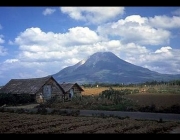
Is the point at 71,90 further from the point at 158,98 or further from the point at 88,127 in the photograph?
the point at 88,127

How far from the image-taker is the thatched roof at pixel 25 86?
37.7 meters

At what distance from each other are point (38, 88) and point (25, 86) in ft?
10.2

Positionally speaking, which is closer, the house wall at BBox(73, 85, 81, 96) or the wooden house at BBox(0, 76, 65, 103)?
the wooden house at BBox(0, 76, 65, 103)

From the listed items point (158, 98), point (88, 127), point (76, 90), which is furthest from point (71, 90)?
point (88, 127)

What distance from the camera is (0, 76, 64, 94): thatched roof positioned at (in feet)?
124

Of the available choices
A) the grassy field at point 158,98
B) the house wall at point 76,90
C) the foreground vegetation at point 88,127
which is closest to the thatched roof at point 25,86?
the house wall at point 76,90

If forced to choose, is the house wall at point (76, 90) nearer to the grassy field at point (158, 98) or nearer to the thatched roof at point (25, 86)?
the grassy field at point (158, 98)

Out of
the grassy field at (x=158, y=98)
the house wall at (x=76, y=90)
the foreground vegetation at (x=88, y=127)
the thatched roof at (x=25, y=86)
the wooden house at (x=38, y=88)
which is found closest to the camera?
the foreground vegetation at (x=88, y=127)

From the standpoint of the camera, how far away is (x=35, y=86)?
38.4 m

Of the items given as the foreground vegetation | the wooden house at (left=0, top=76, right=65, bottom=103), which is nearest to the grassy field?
the wooden house at (left=0, top=76, right=65, bottom=103)

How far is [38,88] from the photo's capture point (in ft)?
123

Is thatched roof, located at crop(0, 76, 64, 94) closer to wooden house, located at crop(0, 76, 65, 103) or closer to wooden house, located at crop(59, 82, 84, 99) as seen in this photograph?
wooden house, located at crop(0, 76, 65, 103)
